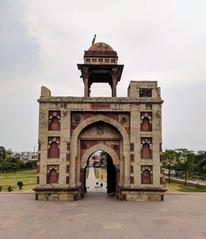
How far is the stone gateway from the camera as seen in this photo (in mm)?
20312

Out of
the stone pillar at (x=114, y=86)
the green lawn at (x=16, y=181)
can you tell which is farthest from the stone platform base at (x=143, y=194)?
the green lawn at (x=16, y=181)

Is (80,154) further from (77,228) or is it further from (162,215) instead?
(77,228)

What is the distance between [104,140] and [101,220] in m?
8.81

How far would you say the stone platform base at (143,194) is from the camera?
2009cm

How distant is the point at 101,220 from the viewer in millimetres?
13328

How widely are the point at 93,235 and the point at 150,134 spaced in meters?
11.5

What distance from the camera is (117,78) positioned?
23.9m

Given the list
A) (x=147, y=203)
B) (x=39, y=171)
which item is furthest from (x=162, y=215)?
(x=39, y=171)

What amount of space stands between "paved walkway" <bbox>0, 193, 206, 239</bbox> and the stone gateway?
5.05ft

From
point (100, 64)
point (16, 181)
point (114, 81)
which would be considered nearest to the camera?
point (100, 64)

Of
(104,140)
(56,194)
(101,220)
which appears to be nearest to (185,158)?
(104,140)

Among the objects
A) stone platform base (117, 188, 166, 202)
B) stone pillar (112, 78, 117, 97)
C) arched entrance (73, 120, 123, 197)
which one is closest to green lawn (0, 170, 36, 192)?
arched entrance (73, 120, 123, 197)

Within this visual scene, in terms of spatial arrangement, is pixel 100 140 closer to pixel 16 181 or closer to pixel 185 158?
pixel 185 158

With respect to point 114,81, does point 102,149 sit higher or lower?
lower
